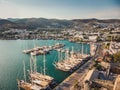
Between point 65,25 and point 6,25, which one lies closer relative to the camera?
point 6,25

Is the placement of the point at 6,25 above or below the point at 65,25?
above

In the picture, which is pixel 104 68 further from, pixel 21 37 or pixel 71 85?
pixel 21 37

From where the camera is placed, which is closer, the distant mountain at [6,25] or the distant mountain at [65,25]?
the distant mountain at [6,25]

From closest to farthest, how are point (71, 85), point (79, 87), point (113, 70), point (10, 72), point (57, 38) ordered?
1. point (79, 87)
2. point (71, 85)
3. point (113, 70)
4. point (10, 72)
5. point (57, 38)

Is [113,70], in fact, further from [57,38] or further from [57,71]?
[57,38]

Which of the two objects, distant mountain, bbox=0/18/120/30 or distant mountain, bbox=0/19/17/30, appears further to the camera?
distant mountain, bbox=0/18/120/30

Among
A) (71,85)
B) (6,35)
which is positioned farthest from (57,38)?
(71,85)

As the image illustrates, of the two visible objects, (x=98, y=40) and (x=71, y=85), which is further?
(x=98, y=40)

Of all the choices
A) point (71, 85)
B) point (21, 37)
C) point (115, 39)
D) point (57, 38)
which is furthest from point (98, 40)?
point (71, 85)

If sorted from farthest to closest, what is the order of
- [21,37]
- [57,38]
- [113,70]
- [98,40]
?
[21,37]
[57,38]
[98,40]
[113,70]

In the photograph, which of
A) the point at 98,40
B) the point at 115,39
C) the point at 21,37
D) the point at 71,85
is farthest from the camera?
the point at 21,37
